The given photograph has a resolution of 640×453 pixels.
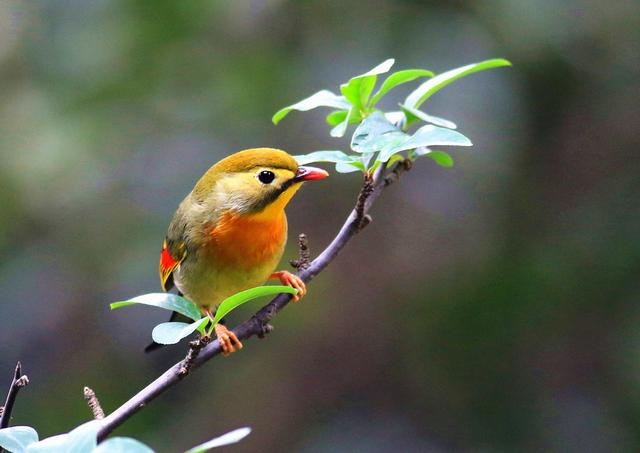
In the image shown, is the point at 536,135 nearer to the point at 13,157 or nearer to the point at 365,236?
the point at 365,236

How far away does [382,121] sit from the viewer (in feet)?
8.19

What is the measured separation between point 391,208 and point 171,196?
2327 millimetres

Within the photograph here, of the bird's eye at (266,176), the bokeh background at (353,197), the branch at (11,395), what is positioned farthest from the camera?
the bokeh background at (353,197)

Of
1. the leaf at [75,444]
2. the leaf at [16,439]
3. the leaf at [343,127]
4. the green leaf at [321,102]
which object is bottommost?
the leaf at [75,444]

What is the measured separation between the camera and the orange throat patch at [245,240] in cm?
350

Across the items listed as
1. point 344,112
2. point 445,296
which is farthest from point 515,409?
point 344,112

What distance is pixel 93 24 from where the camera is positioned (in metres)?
4.60

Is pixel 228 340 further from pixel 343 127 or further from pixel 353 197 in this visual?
pixel 353 197

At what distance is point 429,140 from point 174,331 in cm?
87

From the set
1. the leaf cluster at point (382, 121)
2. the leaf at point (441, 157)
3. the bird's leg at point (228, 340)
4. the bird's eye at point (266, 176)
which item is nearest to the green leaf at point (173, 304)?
the bird's leg at point (228, 340)

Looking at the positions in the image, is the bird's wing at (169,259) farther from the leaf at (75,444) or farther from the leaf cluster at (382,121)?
the leaf at (75,444)

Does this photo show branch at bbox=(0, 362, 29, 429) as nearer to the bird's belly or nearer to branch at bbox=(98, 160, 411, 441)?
branch at bbox=(98, 160, 411, 441)

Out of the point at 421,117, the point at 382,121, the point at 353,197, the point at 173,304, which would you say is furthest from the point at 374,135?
the point at 353,197

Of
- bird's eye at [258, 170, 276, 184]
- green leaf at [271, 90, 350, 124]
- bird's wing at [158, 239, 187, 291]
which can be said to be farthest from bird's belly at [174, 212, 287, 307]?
green leaf at [271, 90, 350, 124]
